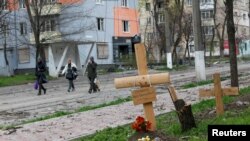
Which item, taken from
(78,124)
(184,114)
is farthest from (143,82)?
(78,124)

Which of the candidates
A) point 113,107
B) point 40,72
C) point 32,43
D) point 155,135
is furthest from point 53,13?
point 155,135

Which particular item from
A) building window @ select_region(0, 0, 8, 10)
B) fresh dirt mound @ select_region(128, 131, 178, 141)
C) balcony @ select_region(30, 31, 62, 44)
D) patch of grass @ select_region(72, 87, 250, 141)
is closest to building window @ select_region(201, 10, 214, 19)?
balcony @ select_region(30, 31, 62, 44)

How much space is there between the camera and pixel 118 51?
61.1 m

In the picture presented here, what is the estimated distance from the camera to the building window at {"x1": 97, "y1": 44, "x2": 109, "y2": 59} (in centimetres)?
5817

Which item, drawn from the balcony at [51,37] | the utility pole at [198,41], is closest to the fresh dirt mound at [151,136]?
the utility pole at [198,41]

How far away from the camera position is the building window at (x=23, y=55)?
59.6 metres

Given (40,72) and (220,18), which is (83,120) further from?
(220,18)

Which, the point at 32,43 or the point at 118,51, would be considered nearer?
the point at 32,43

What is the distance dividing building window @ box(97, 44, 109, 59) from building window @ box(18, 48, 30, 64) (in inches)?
327

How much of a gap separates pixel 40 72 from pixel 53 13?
28320mm

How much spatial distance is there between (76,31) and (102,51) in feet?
19.1

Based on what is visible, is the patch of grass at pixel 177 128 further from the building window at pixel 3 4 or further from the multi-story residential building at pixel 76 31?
the multi-story residential building at pixel 76 31

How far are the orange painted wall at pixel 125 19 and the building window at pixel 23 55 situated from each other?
34.4ft

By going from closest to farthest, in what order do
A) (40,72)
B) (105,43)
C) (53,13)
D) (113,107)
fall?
1. (113,107)
2. (40,72)
3. (53,13)
4. (105,43)
